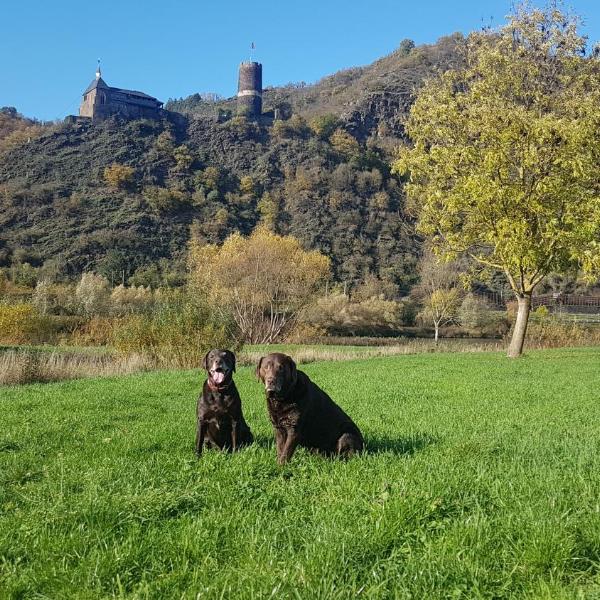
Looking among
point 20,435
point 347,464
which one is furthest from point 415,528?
point 20,435

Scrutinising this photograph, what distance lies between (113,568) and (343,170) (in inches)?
3450

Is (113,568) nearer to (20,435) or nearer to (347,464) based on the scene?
(347,464)

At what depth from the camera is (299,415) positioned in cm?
484

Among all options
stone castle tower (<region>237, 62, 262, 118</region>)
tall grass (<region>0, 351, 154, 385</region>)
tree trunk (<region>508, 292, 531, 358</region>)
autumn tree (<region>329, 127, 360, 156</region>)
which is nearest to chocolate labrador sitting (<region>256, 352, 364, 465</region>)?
tall grass (<region>0, 351, 154, 385</region>)

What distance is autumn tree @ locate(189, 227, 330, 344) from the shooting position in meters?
37.6

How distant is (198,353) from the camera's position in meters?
20.1

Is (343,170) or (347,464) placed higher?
(343,170)

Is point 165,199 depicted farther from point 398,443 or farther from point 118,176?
point 398,443

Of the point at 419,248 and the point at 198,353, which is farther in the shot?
the point at 419,248

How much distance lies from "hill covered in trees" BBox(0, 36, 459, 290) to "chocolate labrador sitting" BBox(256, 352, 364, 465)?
4814cm

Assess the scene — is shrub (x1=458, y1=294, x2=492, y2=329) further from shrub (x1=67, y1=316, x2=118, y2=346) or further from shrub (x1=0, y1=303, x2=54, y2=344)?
shrub (x1=0, y1=303, x2=54, y2=344)

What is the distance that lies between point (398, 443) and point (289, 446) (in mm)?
1526

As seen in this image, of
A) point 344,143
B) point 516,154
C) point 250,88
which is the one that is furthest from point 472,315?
point 250,88

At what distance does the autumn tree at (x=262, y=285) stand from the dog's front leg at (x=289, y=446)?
32.3 m
